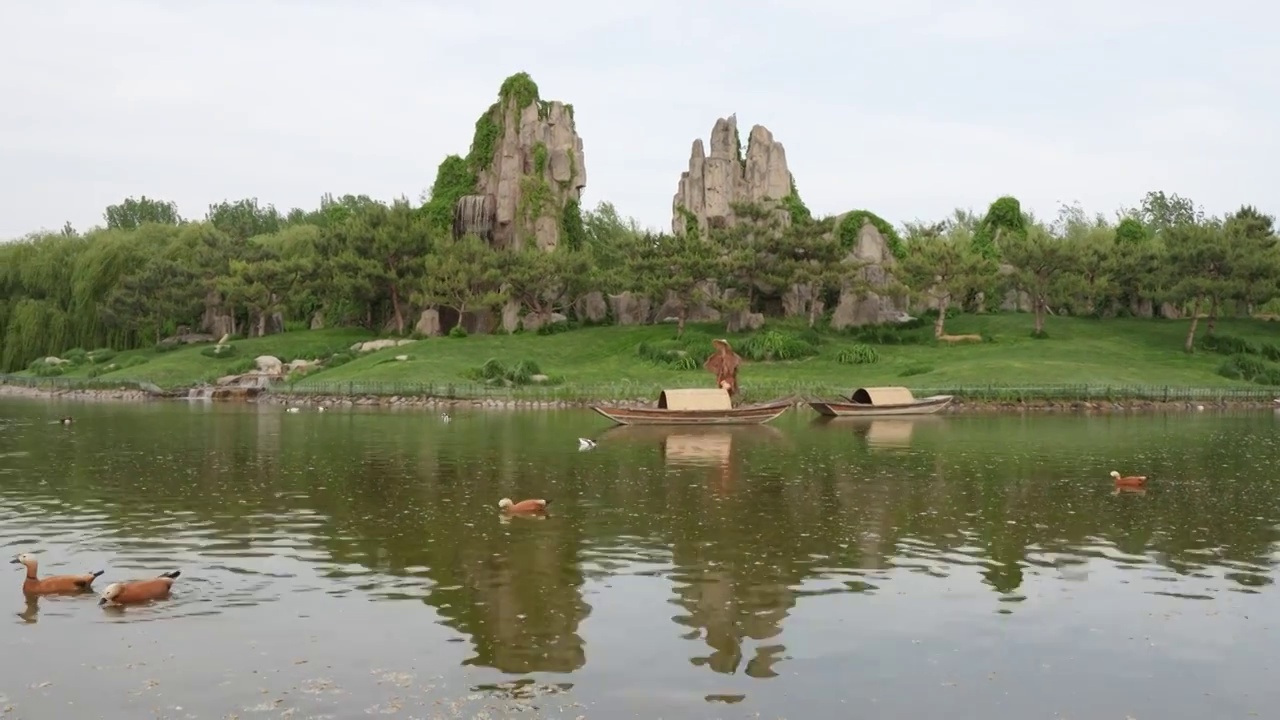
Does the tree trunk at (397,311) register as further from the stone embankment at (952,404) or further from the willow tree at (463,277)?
the stone embankment at (952,404)

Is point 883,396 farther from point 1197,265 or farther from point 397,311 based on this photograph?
point 397,311

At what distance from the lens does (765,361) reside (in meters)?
82.9

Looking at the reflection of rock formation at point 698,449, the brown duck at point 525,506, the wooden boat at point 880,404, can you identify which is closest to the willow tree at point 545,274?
the wooden boat at point 880,404

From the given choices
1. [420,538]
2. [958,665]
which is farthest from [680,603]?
[420,538]

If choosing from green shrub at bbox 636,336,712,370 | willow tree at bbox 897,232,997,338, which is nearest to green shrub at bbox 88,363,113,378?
green shrub at bbox 636,336,712,370

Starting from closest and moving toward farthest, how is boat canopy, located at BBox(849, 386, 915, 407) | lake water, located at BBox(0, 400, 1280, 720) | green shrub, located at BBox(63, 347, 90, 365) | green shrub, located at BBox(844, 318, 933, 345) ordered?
lake water, located at BBox(0, 400, 1280, 720) → boat canopy, located at BBox(849, 386, 915, 407) → green shrub, located at BBox(844, 318, 933, 345) → green shrub, located at BBox(63, 347, 90, 365)

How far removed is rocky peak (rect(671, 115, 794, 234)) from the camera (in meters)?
107

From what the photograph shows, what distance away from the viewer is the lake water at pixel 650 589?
1396 cm

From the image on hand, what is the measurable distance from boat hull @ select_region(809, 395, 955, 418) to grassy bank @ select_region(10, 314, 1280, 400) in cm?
613

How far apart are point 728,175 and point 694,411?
184 feet

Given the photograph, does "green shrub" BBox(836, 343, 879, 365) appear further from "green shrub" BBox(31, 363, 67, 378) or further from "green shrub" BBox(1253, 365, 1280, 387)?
"green shrub" BBox(31, 363, 67, 378)

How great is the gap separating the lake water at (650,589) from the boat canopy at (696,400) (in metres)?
16.5

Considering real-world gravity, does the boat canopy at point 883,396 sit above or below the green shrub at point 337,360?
below

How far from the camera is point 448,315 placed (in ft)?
349
